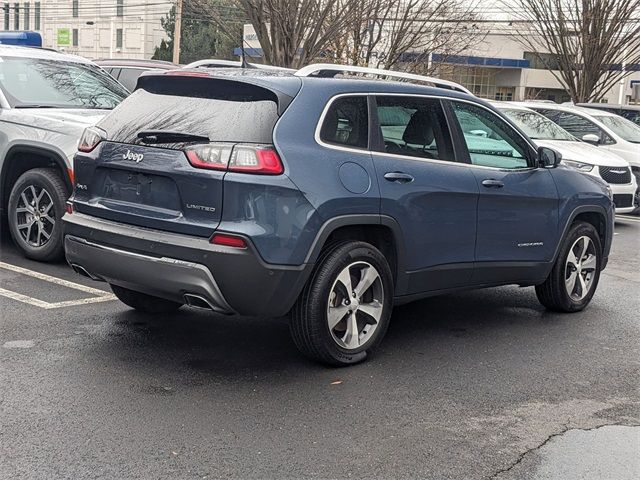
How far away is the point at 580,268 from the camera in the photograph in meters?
7.20

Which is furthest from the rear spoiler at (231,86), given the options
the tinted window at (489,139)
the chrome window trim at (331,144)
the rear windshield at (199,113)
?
the tinted window at (489,139)

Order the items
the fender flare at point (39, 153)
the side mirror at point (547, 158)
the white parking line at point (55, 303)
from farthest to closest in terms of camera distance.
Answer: the fender flare at point (39, 153), the side mirror at point (547, 158), the white parking line at point (55, 303)

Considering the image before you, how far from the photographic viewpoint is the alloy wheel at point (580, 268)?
7105mm

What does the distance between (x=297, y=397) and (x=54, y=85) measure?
5234mm

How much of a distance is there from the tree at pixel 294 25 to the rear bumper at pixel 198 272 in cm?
1039

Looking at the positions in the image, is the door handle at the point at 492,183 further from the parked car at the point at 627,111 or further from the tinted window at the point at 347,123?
the parked car at the point at 627,111

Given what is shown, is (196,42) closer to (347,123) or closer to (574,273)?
(574,273)

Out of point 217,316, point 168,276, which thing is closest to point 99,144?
point 168,276

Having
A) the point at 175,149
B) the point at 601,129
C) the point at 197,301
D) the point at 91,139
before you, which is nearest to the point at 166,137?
the point at 175,149

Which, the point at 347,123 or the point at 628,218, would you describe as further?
the point at 628,218

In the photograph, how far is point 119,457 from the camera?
3939 mm

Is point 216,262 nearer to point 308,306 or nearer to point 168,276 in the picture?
point 168,276

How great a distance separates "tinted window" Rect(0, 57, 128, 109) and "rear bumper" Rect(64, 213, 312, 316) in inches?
148

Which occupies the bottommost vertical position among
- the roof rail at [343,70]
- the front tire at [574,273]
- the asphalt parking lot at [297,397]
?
the asphalt parking lot at [297,397]
